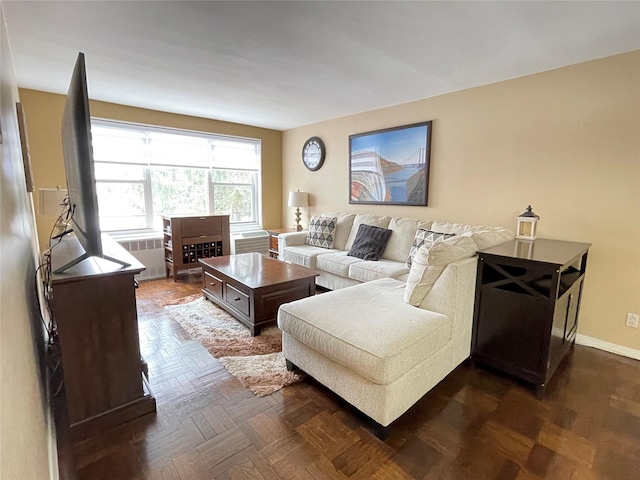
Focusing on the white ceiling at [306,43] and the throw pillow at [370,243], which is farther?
the throw pillow at [370,243]

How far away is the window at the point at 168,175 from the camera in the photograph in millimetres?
4023

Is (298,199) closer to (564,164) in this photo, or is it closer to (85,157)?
(564,164)

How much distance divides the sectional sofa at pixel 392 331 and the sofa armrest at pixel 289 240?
74.7 inches

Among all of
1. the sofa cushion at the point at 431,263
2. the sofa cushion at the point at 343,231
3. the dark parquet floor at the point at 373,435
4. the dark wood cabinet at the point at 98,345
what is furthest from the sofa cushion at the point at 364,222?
the dark wood cabinet at the point at 98,345

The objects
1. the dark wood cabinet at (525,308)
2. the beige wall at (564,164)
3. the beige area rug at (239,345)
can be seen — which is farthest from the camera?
the beige wall at (564,164)

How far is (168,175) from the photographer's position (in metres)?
4.48

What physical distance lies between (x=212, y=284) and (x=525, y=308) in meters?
2.78

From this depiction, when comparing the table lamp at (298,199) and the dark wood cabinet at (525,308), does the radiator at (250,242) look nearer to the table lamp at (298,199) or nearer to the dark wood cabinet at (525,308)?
the table lamp at (298,199)

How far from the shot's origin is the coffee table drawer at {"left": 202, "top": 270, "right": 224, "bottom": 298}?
10.5 feet

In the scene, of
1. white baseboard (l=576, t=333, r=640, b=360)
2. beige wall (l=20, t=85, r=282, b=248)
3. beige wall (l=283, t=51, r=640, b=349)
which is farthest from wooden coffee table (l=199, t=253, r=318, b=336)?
white baseboard (l=576, t=333, r=640, b=360)

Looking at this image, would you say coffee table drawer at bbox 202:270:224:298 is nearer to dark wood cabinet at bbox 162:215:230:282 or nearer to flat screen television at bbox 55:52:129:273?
dark wood cabinet at bbox 162:215:230:282

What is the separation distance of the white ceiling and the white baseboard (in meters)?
2.21

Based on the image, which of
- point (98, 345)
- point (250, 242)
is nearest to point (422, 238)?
point (98, 345)

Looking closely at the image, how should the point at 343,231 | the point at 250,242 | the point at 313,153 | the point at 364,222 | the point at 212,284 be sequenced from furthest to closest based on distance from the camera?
1. the point at 250,242
2. the point at 313,153
3. the point at 343,231
4. the point at 364,222
5. the point at 212,284
